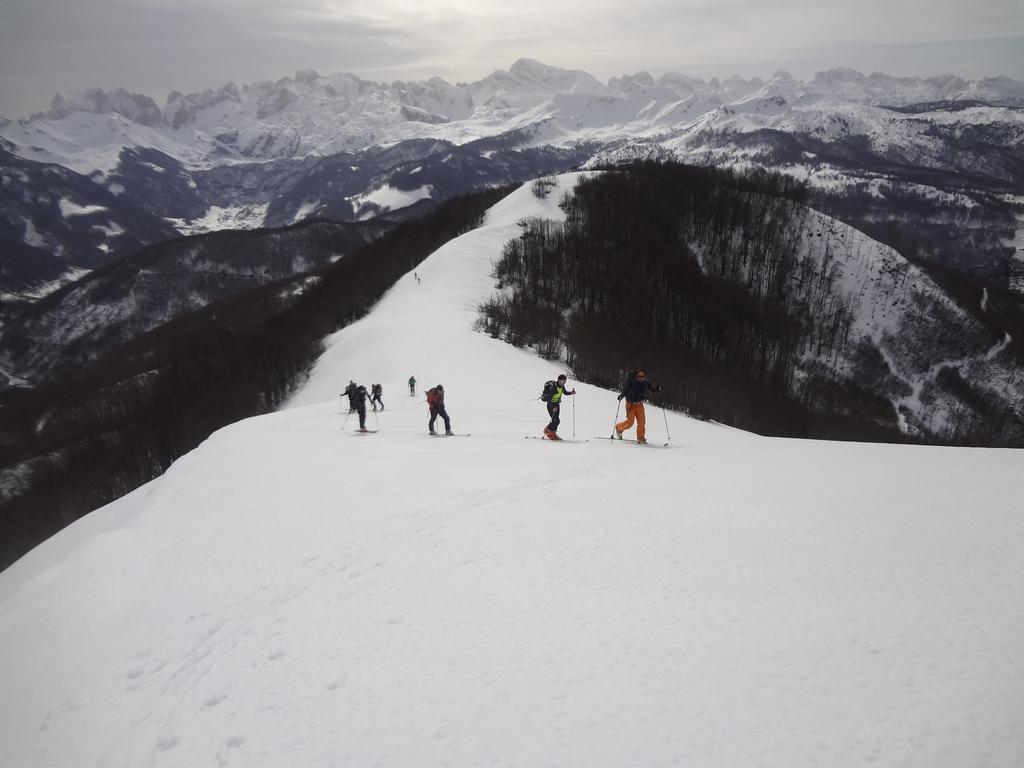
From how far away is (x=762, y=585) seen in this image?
766 centimetres

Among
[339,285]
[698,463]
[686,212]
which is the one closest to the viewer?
[698,463]

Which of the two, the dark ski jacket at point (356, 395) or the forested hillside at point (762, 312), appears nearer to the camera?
the dark ski jacket at point (356, 395)

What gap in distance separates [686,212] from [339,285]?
267 ft

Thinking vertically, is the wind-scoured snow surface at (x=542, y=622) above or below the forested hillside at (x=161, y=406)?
above

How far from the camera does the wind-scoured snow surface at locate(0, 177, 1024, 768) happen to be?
5.41 m

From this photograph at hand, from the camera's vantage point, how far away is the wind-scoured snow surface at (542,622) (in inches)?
213

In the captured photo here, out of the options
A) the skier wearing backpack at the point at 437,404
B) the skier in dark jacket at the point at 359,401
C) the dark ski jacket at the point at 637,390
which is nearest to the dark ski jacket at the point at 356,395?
the skier in dark jacket at the point at 359,401

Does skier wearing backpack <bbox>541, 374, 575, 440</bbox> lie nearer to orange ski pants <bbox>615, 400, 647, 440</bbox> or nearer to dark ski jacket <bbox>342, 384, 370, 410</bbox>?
orange ski pants <bbox>615, 400, 647, 440</bbox>

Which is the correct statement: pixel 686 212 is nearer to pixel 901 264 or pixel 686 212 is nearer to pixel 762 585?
pixel 901 264

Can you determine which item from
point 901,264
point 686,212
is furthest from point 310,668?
point 901,264

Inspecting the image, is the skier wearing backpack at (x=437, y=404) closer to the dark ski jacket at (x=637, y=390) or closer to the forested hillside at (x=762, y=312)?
the dark ski jacket at (x=637, y=390)

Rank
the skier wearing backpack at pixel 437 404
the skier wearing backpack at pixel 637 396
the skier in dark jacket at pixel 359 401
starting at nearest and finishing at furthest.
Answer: the skier wearing backpack at pixel 637 396 < the skier wearing backpack at pixel 437 404 < the skier in dark jacket at pixel 359 401

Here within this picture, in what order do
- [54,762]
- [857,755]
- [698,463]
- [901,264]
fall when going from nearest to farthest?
1. [857,755]
2. [54,762]
3. [698,463]
4. [901,264]

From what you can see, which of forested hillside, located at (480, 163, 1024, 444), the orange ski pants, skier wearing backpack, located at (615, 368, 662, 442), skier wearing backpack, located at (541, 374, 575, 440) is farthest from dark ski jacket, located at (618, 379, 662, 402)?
forested hillside, located at (480, 163, 1024, 444)
